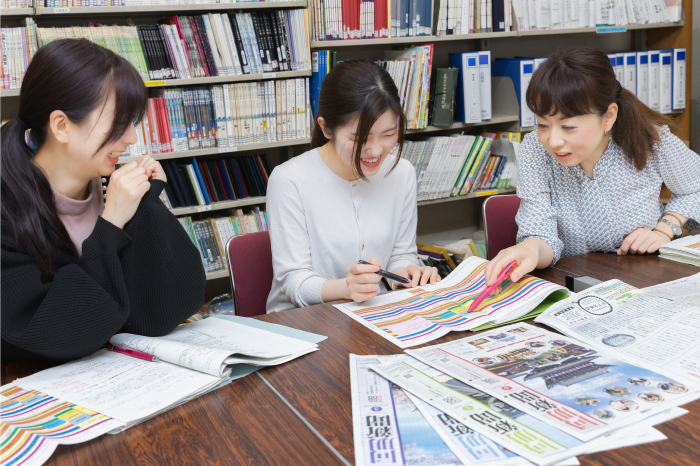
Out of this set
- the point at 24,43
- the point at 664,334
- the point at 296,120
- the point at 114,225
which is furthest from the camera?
the point at 296,120

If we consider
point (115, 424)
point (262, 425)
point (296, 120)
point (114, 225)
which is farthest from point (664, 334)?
point (296, 120)

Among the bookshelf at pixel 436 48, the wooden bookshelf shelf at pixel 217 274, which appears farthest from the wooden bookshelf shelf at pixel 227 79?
the wooden bookshelf shelf at pixel 217 274

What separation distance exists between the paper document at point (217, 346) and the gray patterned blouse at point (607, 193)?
2.79 ft

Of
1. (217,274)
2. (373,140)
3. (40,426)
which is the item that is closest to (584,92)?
(373,140)

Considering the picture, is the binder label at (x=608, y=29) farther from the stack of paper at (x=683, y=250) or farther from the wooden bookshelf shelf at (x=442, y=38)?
the stack of paper at (x=683, y=250)

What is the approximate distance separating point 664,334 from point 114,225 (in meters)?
1.03

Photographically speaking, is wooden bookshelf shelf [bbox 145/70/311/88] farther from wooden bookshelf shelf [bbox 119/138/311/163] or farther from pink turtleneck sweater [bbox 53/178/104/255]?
pink turtleneck sweater [bbox 53/178/104/255]

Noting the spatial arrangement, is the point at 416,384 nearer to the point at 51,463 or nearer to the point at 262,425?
the point at 262,425

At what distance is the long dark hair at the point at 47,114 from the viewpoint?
1.15 m

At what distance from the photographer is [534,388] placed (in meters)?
0.89

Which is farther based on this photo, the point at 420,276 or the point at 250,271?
the point at 250,271

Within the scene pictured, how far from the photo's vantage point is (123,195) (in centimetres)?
123

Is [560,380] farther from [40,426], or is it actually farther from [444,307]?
[40,426]

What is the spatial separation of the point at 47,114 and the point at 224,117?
1.44m
